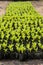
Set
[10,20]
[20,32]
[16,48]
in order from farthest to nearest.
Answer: [10,20] → [20,32] → [16,48]

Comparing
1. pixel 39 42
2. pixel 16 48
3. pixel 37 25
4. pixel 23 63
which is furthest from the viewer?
pixel 37 25

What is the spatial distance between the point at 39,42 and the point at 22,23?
4.16ft

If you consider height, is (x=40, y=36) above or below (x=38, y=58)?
above

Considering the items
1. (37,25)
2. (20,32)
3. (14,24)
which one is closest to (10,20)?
(14,24)

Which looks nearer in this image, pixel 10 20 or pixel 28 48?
pixel 28 48

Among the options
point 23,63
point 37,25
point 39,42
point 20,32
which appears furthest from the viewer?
point 37,25

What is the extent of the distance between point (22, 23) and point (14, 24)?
204 mm

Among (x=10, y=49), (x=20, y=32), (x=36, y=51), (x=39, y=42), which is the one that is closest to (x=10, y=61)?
(x=10, y=49)

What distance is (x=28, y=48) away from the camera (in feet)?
10.6

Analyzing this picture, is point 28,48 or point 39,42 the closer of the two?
point 28,48

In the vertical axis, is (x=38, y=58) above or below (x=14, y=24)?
below

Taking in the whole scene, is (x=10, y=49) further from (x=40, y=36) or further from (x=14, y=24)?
(x=14, y=24)

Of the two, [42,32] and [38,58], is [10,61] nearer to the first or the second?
[38,58]

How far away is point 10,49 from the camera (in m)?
3.19
